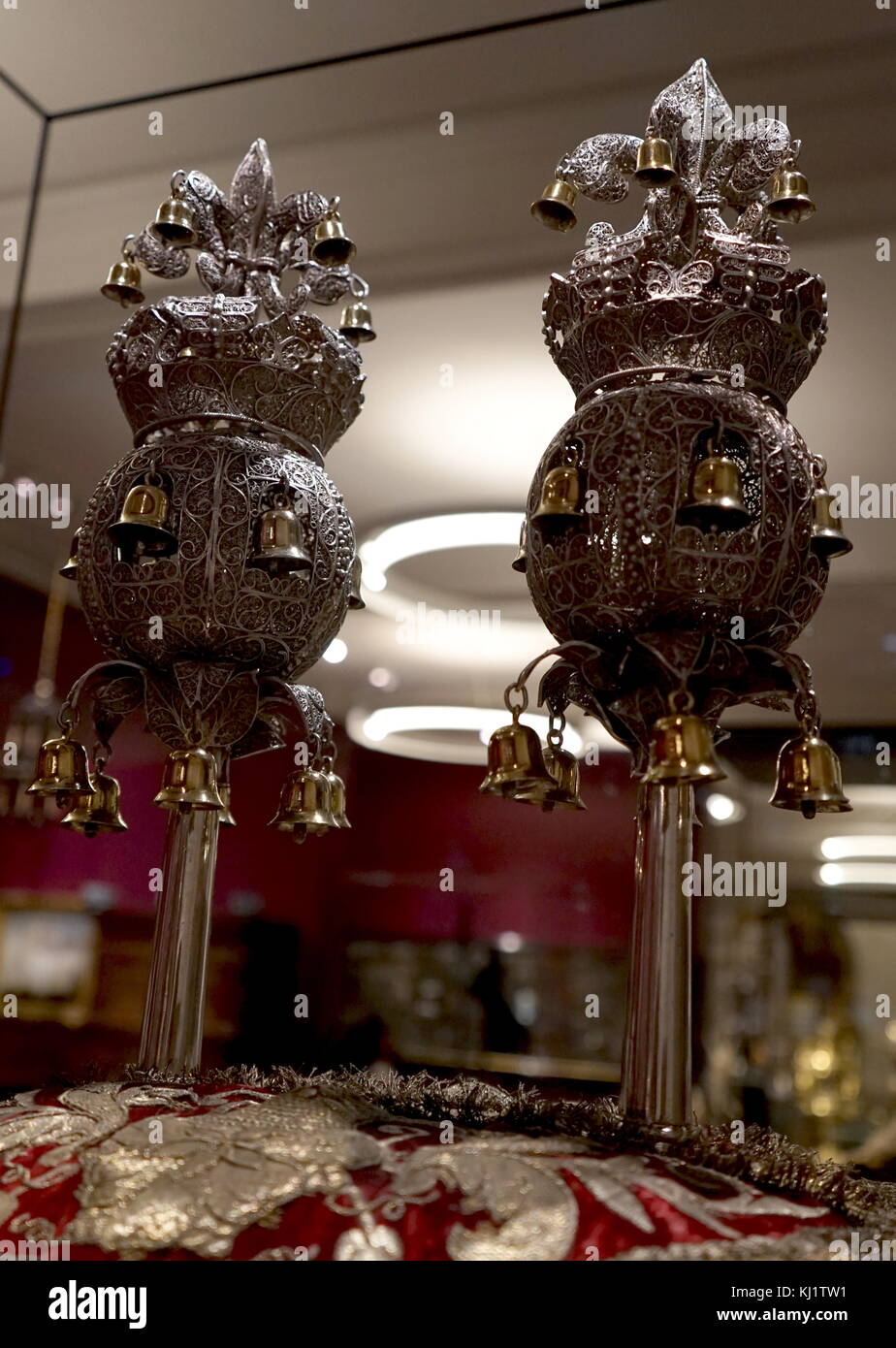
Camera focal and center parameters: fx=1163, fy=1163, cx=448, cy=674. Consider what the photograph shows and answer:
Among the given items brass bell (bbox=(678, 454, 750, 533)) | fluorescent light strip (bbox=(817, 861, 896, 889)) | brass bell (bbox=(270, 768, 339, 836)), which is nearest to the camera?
brass bell (bbox=(678, 454, 750, 533))

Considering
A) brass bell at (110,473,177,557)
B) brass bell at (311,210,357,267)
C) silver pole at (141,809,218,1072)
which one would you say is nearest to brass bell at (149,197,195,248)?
brass bell at (311,210,357,267)

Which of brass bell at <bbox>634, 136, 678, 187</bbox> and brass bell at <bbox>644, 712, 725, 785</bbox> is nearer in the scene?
brass bell at <bbox>644, 712, 725, 785</bbox>

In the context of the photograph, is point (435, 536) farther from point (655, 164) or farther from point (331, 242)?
point (655, 164)

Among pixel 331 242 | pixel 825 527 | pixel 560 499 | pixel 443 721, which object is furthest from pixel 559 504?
pixel 443 721

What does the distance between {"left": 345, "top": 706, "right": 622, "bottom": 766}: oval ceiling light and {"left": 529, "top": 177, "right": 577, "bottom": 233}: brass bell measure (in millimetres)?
922

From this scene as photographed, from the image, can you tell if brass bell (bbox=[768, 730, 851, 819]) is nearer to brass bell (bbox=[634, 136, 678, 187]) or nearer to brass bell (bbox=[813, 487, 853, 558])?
brass bell (bbox=[813, 487, 853, 558])

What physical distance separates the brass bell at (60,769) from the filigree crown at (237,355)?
38cm

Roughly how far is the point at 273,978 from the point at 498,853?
499 mm

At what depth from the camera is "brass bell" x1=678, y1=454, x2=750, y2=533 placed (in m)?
0.92

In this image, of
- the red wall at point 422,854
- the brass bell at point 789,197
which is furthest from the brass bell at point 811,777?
the red wall at point 422,854

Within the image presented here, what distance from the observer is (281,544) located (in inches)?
46.3

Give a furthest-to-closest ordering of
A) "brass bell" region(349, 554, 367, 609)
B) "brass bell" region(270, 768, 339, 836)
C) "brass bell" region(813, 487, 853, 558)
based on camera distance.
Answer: "brass bell" region(349, 554, 367, 609), "brass bell" region(270, 768, 339, 836), "brass bell" region(813, 487, 853, 558)

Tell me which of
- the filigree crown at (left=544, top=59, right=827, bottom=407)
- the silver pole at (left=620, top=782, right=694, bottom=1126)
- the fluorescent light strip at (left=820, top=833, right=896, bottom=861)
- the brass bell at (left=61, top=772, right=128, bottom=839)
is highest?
the filigree crown at (left=544, top=59, right=827, bottom=407)
